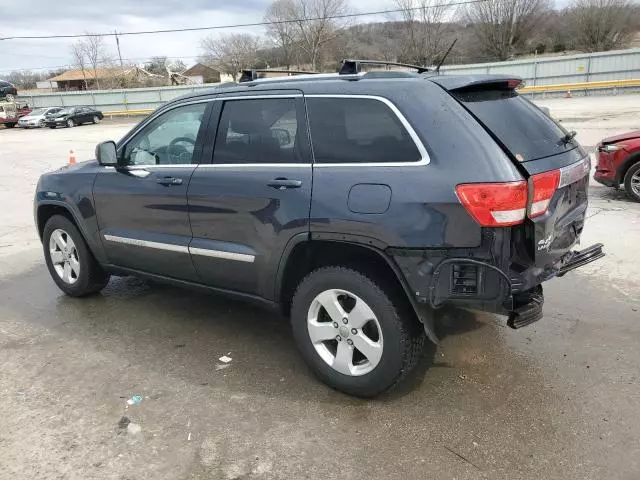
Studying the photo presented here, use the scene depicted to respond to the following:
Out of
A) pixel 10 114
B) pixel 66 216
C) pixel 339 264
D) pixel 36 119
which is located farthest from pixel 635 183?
pixel 10 114

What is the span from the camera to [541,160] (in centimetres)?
301

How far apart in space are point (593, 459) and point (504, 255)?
1.08m

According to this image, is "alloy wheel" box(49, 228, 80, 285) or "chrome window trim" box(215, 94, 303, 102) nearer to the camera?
"chrome window trim" box(215, 94, 303, 102)

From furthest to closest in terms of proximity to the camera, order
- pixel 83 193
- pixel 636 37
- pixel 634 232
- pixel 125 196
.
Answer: pixel 636 37 < pixel 634 232 < pixel 83 193 < pixel 125 196

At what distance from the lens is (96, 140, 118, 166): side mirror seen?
4.34m

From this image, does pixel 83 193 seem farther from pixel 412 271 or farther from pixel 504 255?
pixel 504 255

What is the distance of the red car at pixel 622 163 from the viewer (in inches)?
311

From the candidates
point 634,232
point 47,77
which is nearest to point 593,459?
point 634,232

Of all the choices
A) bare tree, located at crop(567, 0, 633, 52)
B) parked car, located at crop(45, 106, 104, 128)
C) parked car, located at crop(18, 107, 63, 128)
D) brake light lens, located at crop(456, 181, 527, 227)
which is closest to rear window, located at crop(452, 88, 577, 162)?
brake light lens, located at crop(456, 181, 527, 227)

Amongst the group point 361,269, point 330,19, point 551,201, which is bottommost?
point 361,269

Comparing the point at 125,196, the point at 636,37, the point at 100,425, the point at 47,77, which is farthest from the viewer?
the point at 47,77

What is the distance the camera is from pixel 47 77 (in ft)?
327

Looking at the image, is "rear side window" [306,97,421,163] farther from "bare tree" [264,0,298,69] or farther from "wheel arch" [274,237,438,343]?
"bare tree" [264,0,298,69]

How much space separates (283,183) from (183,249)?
1087 mm
